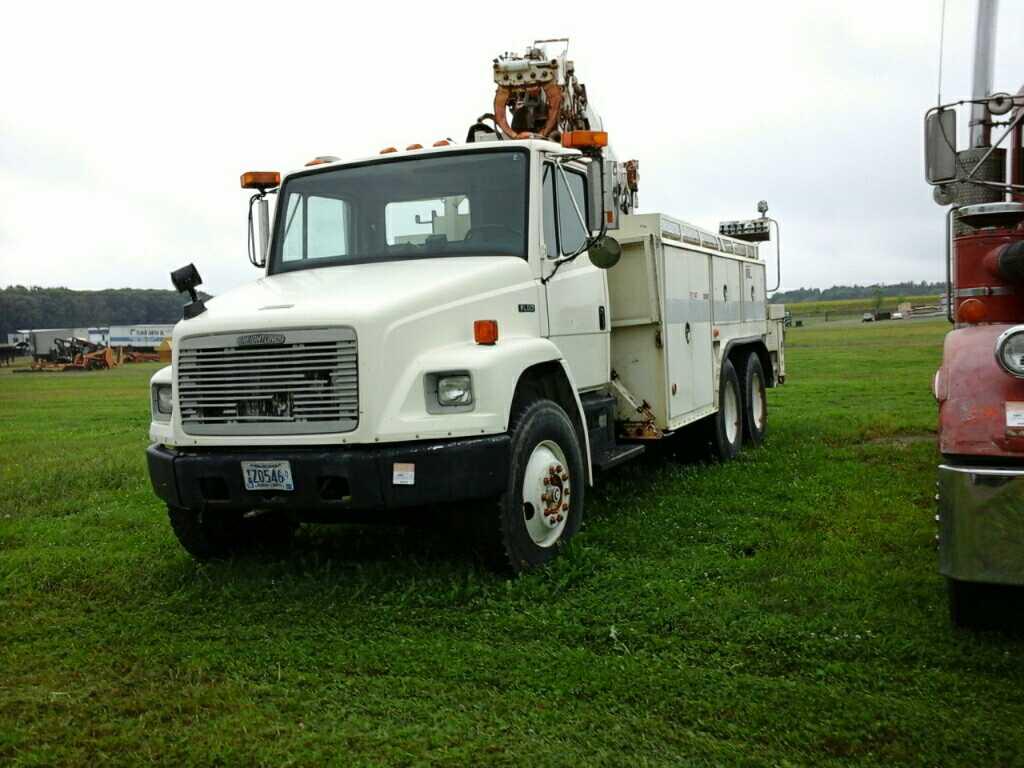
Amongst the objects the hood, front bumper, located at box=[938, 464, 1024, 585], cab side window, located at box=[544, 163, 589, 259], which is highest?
cab side window, located at box=[544, 163, 589, 259]

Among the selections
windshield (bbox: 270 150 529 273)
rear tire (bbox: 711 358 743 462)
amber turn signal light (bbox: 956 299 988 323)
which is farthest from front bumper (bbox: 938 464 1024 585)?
rear tire (bbox: 711 358 743 462)

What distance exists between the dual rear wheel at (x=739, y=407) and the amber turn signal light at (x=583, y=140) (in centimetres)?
398

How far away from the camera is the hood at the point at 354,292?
5438 millimetres

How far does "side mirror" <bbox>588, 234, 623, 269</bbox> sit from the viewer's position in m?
6.63

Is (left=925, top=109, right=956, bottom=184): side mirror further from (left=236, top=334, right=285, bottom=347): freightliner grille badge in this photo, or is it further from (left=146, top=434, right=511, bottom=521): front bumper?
(left=236, top=334, right=285, bottom=347): freightliner grille badge

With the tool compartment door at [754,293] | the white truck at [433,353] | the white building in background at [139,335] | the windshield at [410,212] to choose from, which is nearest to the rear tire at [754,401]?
the tool compartment door at [754,293]

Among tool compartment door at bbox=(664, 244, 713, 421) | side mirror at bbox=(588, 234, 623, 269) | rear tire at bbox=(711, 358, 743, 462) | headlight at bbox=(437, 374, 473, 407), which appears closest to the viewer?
headlight at bbox=(437, 374, 473, 407)

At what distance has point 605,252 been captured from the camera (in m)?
6.64

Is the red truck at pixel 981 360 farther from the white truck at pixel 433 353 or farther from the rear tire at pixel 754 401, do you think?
the rear tire at pixel 754 401

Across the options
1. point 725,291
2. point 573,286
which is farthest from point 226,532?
point 725,291

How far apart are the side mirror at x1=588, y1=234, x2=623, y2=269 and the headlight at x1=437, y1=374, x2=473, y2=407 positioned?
5.48 ft

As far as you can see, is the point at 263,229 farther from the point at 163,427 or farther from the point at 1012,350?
the point at 1012,350

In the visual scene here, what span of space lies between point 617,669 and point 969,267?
10.8 feet

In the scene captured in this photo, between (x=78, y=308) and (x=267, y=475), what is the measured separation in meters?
106
